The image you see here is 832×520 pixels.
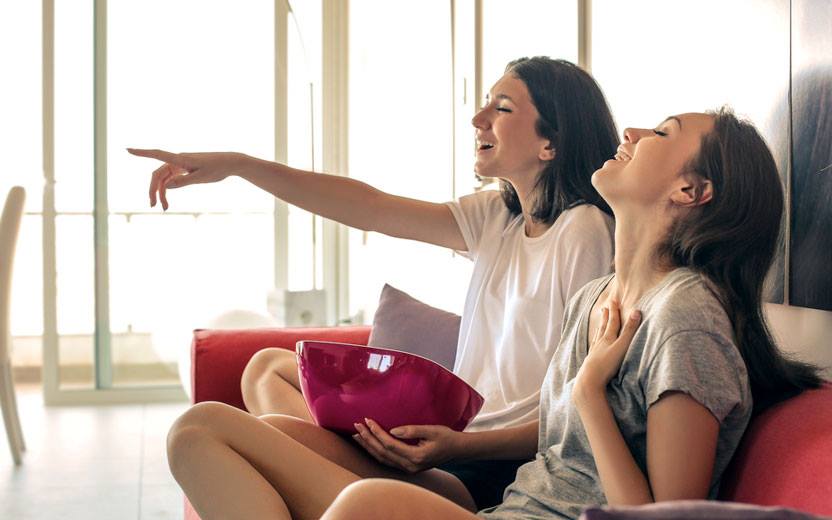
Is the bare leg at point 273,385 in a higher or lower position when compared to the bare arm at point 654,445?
lower

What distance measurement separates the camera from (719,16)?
157 cm

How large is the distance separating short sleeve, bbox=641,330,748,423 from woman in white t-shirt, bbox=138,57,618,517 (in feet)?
1.47

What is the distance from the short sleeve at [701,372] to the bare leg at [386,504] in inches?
10.6

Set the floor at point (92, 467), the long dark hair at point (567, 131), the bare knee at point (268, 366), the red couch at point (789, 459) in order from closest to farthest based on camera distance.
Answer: the red couch at point (789, 459), the long dark hair at point (567, 131), the bare knee at point (268, 366), the floor at point (92, 467)

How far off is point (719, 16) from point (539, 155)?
0.38 meters

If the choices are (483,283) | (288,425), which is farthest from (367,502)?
(483,283)

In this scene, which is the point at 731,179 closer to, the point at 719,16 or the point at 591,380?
the point at 591,380

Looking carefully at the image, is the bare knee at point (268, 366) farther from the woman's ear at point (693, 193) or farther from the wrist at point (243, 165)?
the woman's ear at point (693, 193)

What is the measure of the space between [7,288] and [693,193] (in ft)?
9.43

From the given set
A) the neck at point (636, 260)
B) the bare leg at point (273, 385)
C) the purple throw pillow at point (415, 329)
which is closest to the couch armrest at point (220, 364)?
the bare leg at point (273, 385)

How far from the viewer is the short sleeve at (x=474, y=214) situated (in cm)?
189

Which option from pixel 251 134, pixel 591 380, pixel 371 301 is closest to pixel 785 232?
pixel 591 380

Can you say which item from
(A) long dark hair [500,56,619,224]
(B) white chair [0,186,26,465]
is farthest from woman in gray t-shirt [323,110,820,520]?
(B) white chair [0,186,26,465]

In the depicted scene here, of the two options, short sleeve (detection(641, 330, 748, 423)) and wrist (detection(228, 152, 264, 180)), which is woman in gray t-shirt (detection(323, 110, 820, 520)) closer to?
short sleeve (detection(641, 330, 748, 423))
